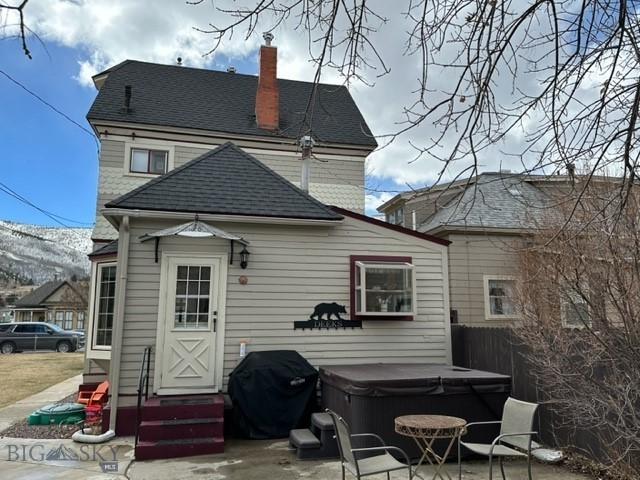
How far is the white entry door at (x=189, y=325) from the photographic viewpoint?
685cm

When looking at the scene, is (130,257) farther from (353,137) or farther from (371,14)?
(353,137)

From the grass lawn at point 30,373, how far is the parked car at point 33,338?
1.50 meters

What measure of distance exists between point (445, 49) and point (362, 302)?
5.20 metres

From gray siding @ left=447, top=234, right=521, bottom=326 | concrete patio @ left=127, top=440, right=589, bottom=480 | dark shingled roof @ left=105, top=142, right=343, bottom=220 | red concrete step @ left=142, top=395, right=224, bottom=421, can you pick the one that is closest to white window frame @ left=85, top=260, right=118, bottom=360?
dark shingled roof @ left=105, top=142, right=343, bottom=220

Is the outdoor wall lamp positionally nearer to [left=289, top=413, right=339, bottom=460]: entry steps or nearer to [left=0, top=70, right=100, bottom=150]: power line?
[left=289, top=413, right=339, bottom=460]: entry steps

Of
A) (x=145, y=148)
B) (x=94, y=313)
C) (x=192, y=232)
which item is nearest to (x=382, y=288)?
(x=192, y=232)

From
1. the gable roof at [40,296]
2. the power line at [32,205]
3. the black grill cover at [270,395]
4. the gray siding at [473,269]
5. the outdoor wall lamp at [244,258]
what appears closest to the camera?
the black grill cover at [270,395]

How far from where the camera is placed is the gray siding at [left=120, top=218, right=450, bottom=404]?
6.96m

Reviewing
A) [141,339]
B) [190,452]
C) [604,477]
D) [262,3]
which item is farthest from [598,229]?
[141,339]

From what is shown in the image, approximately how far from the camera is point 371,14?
112 inches

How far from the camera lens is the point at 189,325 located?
7.05 m

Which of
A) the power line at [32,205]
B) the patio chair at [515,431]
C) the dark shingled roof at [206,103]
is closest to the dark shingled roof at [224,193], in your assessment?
the dark shingled roof at [206,103]

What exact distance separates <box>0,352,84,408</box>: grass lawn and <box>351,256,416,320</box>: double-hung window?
7.64 meters

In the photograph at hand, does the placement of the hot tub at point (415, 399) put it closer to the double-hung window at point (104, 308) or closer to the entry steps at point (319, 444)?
the entry steps at point (319, 444)
